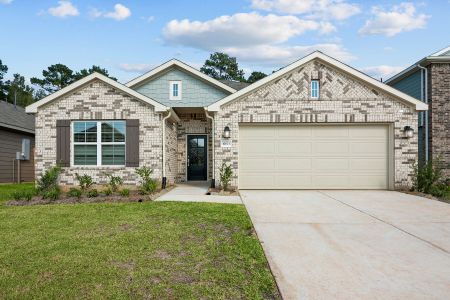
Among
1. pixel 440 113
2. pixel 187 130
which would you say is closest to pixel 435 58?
pixel 440 113

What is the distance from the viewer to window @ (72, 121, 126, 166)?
39.3 ft

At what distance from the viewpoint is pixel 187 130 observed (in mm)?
15914

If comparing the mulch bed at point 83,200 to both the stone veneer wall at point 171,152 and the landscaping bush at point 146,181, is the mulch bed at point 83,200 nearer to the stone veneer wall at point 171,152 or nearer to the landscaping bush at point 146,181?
the landscaping bush at point 146,181

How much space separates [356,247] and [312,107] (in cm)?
756

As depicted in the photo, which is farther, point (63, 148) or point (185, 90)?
point (185, 90)

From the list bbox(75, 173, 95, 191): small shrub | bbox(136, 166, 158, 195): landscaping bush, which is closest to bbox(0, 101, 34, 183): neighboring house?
bbox(75, 173, 95, 191): small shrub

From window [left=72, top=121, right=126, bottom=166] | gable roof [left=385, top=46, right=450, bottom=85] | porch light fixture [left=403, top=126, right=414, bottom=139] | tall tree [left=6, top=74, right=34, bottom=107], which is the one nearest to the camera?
porch light fixture [left=403, top=126, right=414, bottom=139]

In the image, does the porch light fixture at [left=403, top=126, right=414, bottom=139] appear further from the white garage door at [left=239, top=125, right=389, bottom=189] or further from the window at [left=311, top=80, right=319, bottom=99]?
the window at [left=311, top=80, right=319, bottom=99]

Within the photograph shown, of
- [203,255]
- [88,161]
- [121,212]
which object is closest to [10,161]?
[88,161]

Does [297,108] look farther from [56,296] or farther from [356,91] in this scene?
[56,296]

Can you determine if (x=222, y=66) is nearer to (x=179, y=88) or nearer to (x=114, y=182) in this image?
(x=179, y=88)

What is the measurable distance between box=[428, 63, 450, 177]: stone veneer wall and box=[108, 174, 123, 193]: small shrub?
1228 centimetres

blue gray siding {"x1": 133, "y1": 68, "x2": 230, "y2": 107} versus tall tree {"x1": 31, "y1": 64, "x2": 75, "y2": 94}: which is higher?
tall tree {"x1": 31, "y1": 64, "x2": 75, "y2": 94}

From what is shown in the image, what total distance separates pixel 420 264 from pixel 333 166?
790 cm
